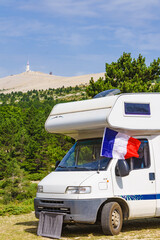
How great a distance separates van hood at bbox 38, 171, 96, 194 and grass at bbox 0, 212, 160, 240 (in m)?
1.14

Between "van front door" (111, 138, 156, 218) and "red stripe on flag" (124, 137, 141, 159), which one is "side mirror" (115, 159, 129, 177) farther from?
"red stripe on flag" (124, 137, 141, 159)

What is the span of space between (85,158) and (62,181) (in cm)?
105

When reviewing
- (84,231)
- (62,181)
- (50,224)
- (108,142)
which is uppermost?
(108,142)

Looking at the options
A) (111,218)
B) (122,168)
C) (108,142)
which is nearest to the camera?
(111,218)

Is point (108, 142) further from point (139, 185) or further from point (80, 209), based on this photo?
point (80, 209)

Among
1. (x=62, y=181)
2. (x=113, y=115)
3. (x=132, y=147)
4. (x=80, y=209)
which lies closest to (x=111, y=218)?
(x=80, y=209)

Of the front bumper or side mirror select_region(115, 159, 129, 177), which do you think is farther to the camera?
side mirror select_region(115, 159, 129, 177)

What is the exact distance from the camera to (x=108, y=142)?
9617 millimetres

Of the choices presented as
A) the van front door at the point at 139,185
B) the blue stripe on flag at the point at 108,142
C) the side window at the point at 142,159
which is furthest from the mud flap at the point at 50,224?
the side window at the point at 142,159

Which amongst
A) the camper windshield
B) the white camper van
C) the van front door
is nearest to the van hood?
the white camper van

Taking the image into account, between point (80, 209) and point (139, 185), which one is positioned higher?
point (139, 185)

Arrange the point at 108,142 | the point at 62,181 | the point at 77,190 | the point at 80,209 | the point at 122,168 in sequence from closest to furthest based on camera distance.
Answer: the point at 80,209
the point at 77,190
the point at 62,181
the point at 122,168
the point at 108,142

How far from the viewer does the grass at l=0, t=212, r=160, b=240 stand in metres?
9.31

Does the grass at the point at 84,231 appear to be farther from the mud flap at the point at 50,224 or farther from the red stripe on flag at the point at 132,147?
the red stripe on flag at the point at 132,147
